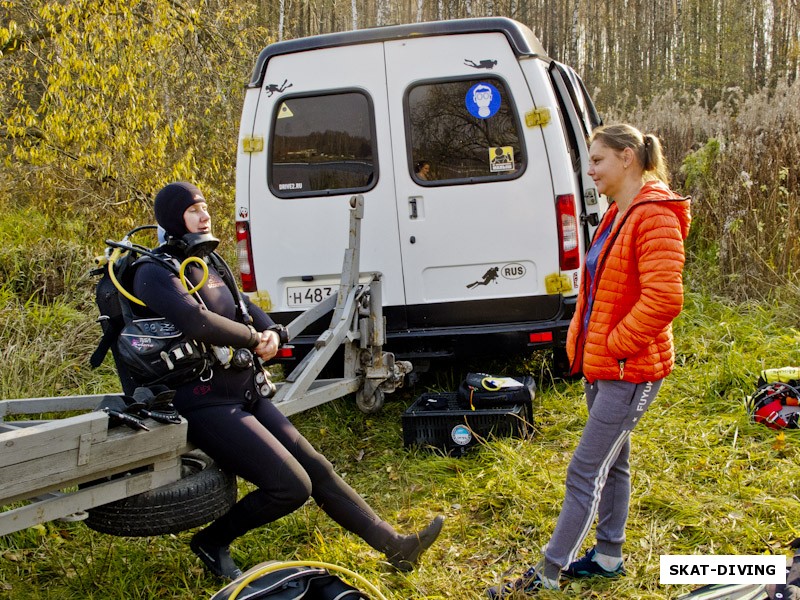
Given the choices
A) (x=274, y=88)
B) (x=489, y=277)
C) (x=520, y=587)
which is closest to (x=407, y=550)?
(x=520, y=587)

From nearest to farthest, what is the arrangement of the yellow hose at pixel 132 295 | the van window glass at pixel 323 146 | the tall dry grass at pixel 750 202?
the yellow hose at pixel 132 295 → the van window glass at pixel 323 146 → the tall dry grass at pixel 750 202

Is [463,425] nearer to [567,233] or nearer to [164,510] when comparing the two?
[567,233]

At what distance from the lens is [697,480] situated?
13.9 feet

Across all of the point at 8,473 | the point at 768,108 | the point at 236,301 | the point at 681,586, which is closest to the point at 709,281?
the point at 768,108

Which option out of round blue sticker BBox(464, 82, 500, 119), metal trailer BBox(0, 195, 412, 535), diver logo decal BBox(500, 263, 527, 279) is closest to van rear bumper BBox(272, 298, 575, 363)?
diver logo decal BBox(500, 263, 527, 279)

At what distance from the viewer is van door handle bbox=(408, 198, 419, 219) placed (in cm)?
536

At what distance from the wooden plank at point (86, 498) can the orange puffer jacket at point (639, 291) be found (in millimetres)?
1739

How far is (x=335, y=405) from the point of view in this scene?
19.1ft

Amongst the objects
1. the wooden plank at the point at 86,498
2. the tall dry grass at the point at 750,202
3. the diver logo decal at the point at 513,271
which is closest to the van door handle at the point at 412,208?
the diver logo decal at the point at 513,271

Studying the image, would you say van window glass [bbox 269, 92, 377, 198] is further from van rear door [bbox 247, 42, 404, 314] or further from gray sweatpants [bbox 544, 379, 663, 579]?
gray sweatpants [bbox 544, 379, 663, 579]

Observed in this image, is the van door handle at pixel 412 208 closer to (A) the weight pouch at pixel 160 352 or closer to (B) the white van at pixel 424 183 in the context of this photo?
(B) the white van at pixel 424 183

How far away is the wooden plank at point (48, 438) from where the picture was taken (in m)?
2.55

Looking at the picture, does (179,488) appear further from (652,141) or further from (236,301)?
(652,141)

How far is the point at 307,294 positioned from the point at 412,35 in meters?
1.90
